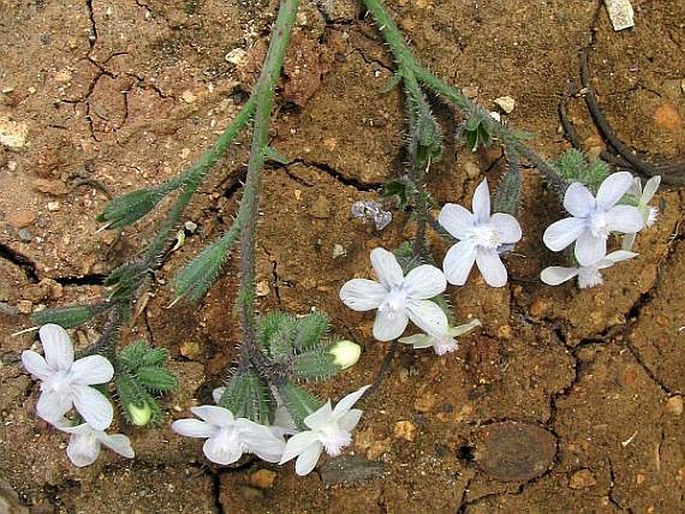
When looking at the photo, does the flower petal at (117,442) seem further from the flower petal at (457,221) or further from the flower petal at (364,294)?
the flower petal at (457,221)

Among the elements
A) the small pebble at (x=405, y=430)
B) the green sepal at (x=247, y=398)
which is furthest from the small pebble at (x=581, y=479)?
the green sepal at (x=247, y=398)

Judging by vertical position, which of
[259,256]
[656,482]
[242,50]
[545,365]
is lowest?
[656,482]

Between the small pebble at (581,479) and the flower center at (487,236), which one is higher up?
the flower center at (487,236)

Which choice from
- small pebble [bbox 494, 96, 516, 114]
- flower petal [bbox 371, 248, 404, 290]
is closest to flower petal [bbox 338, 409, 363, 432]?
flower petal [bbox 371, 248, 404, 290]

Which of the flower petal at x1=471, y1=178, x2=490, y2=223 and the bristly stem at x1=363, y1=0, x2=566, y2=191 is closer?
the flower petal at x1=471, y1=178, x2=490, y2=223

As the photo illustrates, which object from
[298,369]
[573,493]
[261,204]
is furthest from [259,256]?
[573,493]

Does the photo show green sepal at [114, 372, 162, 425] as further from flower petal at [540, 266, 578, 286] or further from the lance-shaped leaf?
flower petal at [540, 266, 578, 286]

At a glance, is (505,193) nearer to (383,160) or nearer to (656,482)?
(383,160)

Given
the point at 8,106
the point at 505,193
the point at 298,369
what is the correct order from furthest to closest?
the point at 8,106 → the point at 505,193 → the point at 298,369
